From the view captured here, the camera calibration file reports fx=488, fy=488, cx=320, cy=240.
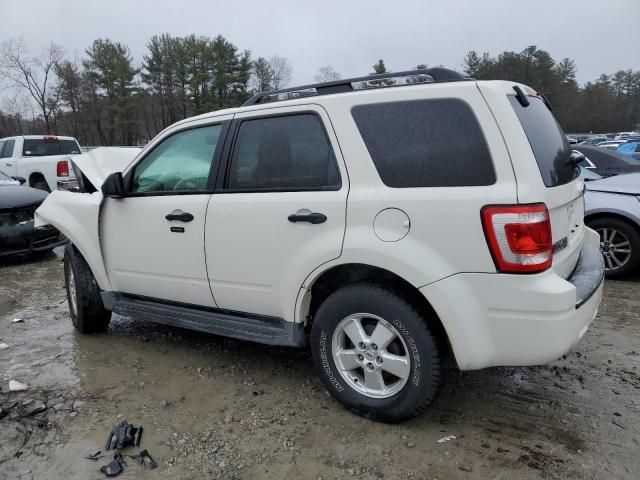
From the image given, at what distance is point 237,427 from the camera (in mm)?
2881

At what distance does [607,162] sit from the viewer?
7.73 metres

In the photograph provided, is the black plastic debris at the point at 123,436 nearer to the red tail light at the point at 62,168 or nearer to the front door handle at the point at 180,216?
the front door handle at the point at 180,216

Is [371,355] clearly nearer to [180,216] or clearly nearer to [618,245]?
[180,216]

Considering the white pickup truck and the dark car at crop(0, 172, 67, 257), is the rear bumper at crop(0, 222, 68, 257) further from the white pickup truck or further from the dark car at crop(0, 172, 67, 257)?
the white pickup truck

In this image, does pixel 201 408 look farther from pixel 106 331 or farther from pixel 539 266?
pixel 539 266

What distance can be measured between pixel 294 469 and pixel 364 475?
360 millimetres

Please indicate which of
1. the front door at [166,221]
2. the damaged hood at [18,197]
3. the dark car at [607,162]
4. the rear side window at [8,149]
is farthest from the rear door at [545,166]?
the rear side window at [8,149]

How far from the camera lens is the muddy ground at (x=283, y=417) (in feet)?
8.22

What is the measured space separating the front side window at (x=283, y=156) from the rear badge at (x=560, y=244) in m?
1.20

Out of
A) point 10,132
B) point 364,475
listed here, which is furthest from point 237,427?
point 10,132

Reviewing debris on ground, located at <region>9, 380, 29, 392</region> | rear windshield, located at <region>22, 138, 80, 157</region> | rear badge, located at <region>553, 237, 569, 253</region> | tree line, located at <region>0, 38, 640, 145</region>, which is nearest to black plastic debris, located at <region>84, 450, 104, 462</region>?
debris on ground, located at <region>9, 380, 29, 392</region>

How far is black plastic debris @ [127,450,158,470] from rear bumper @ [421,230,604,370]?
168 cm

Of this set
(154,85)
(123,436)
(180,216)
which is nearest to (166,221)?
(180,216)

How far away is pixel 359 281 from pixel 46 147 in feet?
42.2
